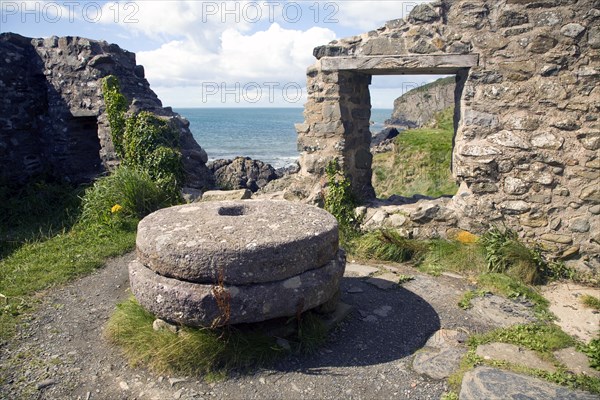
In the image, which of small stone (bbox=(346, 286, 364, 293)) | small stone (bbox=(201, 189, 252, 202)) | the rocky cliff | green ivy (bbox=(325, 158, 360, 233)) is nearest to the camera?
small stone (bbox=(346, 286, 364, 293))

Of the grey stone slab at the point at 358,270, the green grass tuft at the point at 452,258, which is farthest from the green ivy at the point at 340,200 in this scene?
the green grass tuft at the point at 452,258

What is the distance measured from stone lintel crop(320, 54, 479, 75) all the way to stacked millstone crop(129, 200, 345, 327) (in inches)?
103

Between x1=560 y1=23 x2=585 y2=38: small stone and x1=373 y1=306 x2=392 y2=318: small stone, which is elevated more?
x1=560 y1=23 x2=585 y2=38: small stone

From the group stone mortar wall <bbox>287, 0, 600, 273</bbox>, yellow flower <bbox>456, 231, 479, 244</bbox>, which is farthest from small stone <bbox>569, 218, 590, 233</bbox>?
yellow flower <bbox>456, 231, 479, 244</bbox>

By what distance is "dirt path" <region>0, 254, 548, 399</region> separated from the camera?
312 centimetres

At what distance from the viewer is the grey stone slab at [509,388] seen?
288 cm

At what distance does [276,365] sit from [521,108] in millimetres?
3873

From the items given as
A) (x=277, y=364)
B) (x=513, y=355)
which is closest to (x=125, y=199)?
(x=277, y=364)

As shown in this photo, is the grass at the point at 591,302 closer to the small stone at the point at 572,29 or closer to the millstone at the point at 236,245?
the millstone at the point at 236,245

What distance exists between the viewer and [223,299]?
10.7ft

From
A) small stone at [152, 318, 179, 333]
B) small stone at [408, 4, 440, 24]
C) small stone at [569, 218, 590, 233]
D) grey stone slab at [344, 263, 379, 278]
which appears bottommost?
grey stone slab at [344, 263, 379, 278]

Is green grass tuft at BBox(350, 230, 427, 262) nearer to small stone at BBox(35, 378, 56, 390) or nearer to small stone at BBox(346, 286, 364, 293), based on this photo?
small stone at BBox(346, 286, 364, 293)

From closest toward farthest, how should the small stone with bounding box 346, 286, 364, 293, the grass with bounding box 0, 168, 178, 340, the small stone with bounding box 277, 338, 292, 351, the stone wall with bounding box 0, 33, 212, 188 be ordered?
the small stone with bounding box 277, 338, 292, 351 < the small stone with bounding box 346, 286, 364, 293 < the grass with bounding box 0, 168, 178, 340 < the stone wall with bounding box 0, 33, 212, 188

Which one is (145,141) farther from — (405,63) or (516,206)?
(516,206)
